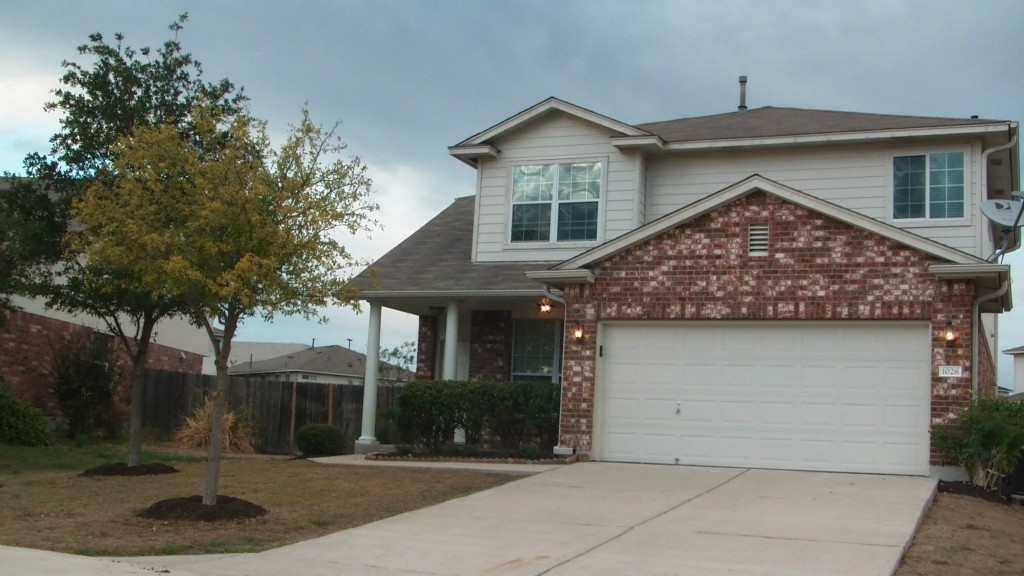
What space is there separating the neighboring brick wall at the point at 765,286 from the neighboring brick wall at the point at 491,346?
3.63 metres

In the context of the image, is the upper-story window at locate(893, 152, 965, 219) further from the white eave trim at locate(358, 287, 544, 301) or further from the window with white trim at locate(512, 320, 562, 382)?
the window with white trim at locate(512, 320, 562, 382)

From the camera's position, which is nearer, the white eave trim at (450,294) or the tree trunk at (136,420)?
the tree trunk at (136,420)

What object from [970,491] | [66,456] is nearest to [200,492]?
[66,456]

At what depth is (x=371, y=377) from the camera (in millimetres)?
18828

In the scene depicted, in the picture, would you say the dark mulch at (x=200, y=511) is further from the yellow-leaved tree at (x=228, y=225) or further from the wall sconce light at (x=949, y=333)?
the wall sconce light at (x=949, y=333)

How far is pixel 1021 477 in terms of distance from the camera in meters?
12.3

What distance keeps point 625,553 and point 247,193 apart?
5444 millimetres

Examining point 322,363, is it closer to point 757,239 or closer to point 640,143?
point 640,143

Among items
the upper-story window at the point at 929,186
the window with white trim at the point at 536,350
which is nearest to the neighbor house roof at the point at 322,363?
the window with white trim at the point at 536,350

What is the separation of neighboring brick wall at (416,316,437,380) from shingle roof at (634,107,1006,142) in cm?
600

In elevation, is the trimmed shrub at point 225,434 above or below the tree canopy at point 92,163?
below

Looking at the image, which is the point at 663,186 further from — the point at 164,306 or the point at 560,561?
the point at 560,561

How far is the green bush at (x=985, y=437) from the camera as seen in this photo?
12.3 m

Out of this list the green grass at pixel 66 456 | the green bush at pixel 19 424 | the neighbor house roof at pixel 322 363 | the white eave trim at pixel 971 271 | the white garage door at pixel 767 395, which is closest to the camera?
the white eave trim at pixel 971 271
